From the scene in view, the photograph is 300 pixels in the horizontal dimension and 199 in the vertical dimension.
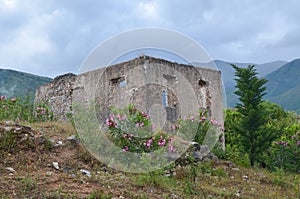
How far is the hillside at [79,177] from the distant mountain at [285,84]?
7771 centimetres

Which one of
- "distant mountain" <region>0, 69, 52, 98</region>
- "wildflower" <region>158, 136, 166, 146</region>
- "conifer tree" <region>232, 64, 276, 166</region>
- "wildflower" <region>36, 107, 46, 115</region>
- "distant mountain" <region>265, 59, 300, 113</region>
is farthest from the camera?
"distant mountain" <region>265, 59, 300, 113</region>

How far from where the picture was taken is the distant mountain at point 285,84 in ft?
283

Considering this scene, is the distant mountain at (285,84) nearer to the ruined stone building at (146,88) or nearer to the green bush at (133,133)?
the ruined stone building at (146,88)

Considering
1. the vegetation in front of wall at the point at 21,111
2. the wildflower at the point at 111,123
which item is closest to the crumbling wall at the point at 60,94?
the vegetation in front of wall at the point at 21,111

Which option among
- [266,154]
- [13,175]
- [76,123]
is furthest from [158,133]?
[266,154]

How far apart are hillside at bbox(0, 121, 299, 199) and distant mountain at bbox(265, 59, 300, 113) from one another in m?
77.7

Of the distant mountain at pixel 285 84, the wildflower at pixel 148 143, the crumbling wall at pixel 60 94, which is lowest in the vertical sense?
the wildflower at pixel 148 143

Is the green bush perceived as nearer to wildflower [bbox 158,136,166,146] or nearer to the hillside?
wildflower [bbox 158,136,166,146]

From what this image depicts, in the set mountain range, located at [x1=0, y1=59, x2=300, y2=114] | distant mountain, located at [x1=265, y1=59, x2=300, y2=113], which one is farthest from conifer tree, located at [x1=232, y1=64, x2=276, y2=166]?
distant mountain, located at [x1=265, y1=59, x2=300, y2=113]

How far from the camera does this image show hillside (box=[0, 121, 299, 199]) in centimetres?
458

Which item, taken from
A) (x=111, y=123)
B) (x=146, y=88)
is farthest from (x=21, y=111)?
(x=146, y=88)

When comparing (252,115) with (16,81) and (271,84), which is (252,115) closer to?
(16,81)

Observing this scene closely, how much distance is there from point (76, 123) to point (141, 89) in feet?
12.2

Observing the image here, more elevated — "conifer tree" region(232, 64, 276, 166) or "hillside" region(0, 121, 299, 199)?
"conifer tree" region(232, 64, 276, 166)
